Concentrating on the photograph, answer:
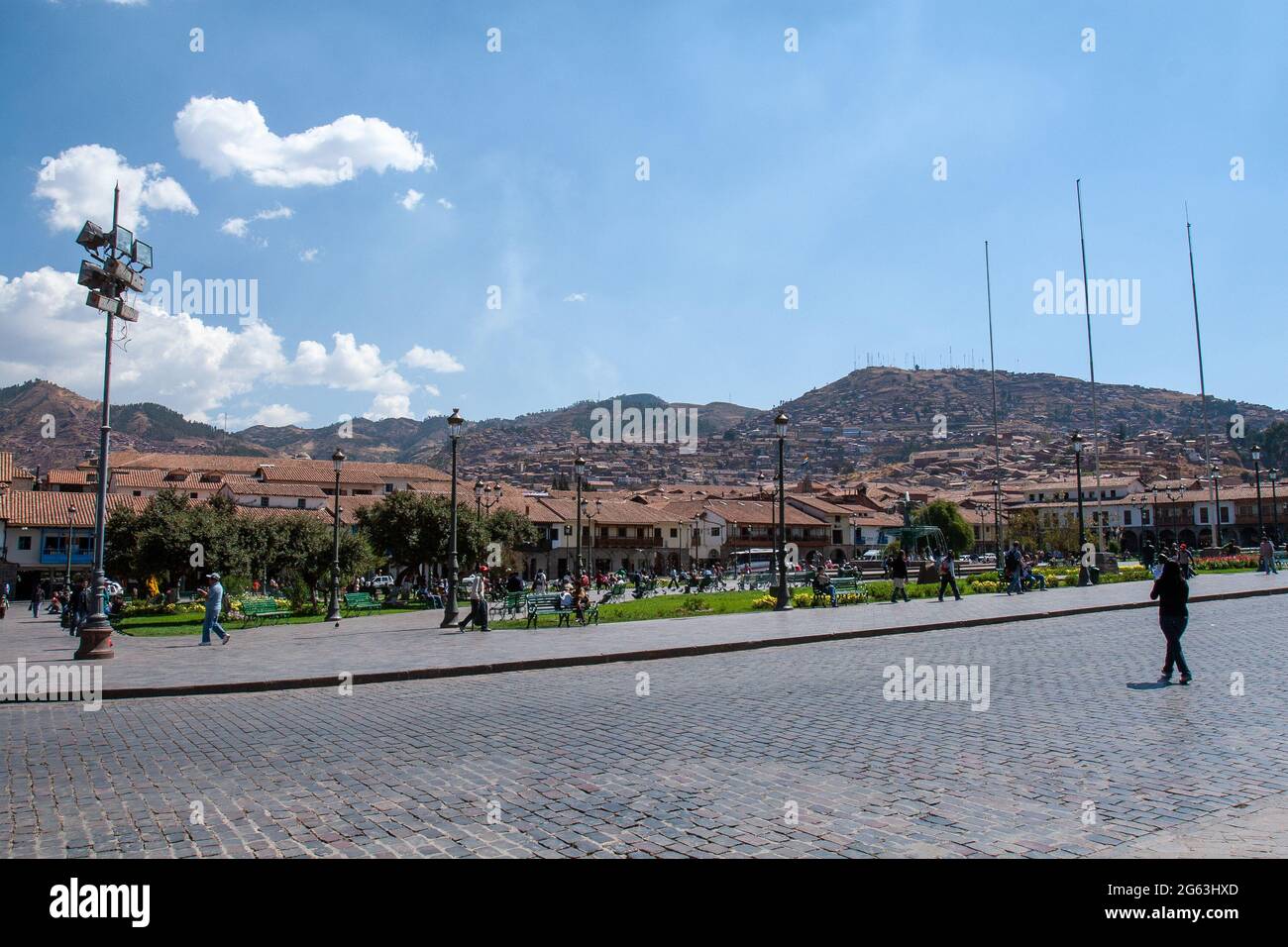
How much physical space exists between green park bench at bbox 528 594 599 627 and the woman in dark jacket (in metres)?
11.6

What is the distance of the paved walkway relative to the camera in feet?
37.9

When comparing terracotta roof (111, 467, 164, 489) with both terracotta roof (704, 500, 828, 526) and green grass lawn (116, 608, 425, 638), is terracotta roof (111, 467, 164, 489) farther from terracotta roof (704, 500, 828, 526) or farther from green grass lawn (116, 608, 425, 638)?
green grass lawn (116, 608, 425, 638)

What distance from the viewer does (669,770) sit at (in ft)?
19.5

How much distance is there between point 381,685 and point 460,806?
6.31m

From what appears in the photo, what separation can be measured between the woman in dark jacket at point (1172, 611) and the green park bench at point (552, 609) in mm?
11640

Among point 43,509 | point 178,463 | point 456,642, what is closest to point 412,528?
point 456,642

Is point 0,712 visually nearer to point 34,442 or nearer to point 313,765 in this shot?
point 313,765

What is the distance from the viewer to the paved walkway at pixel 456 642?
37.9ft

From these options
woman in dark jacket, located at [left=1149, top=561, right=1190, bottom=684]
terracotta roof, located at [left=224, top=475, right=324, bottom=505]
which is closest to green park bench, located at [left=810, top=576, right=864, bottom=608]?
woman in dark jacket, located at [left=1149, top=561, right=1190, bottom=684]

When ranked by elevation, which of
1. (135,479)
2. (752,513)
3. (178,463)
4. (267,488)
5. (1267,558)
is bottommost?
(1267,558)

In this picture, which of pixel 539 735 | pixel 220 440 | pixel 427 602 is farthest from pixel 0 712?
pixel 220 440

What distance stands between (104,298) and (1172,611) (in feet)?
49.2

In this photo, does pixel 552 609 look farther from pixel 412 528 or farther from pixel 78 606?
pixel 412 528
